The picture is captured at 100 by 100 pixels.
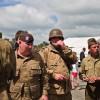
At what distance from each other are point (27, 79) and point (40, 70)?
0.31 meters

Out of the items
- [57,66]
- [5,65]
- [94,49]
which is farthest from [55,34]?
[5,65]

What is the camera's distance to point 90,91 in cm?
902

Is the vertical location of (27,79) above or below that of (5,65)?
below

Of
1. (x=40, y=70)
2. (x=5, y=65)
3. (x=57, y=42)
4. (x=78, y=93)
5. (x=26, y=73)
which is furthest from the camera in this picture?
(x=78, y=93)

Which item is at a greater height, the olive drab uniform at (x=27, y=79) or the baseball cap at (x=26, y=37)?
the baseball cap at (x=26, y=37)

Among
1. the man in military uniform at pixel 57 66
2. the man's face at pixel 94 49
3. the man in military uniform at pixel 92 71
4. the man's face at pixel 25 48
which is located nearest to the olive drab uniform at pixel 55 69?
the man in military uniform at pixel 57 66

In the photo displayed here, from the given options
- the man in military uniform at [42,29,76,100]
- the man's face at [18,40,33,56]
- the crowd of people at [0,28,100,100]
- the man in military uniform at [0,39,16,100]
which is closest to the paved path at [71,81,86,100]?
the crowd of people at [0,28,100,100]

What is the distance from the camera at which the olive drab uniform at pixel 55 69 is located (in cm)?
801

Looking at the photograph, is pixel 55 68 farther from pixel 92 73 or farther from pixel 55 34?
pixel 92 73

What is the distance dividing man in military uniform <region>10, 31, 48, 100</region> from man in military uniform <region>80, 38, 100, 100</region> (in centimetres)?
205

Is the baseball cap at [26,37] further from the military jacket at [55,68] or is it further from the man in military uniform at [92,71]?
the man in military uniform at [92,71]

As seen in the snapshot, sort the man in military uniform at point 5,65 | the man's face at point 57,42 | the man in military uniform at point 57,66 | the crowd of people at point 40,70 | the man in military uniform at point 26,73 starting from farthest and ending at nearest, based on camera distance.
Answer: the man's face at point 57,42 → the man in military uniform at point 57,66 → the man in military uniform at point 26,73 → the crowd of people at point 40,70 → the man in military uniform at point 5,65

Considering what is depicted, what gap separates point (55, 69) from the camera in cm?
806

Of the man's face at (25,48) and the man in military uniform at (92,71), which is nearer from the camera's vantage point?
the man's face at (25,48)
